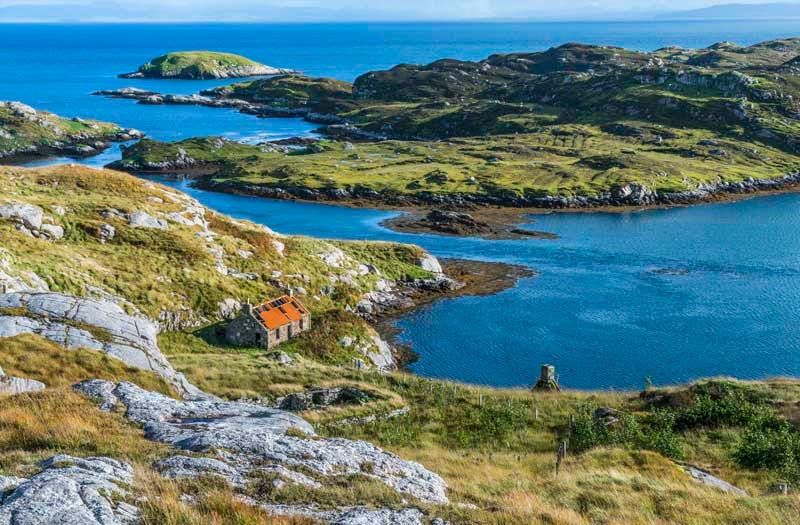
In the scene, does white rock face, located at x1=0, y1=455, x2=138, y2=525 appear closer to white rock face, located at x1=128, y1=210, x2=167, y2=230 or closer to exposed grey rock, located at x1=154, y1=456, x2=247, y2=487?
exposed grey rock, located at x1=154, y1=456, x2=247, y2=487

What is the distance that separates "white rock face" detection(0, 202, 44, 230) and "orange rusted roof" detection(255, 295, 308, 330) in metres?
25.4

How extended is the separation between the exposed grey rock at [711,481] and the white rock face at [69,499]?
2039cm

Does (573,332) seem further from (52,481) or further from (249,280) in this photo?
(52,481)

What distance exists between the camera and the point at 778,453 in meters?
28.1

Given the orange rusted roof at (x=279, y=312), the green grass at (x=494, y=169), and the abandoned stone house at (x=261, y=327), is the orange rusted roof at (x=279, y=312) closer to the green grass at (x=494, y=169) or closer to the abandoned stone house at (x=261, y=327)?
the abandoned stone house at (x=261, y=327)

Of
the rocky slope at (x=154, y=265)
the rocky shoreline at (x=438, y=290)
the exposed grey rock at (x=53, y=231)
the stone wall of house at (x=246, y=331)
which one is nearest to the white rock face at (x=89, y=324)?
the rocky slope at (x=154, y=265)

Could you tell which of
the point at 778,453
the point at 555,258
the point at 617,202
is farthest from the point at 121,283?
the point at 617,202

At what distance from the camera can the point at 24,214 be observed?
226ft

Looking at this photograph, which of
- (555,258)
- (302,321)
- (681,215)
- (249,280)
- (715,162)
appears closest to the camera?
(302,321)

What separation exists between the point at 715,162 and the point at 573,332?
130 meters

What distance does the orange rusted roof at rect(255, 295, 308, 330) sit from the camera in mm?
63969

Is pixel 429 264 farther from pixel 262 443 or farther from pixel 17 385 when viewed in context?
pixel 262 443

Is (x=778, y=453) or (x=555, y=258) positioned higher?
(x=778, y=453)

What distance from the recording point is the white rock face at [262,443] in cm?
1831
